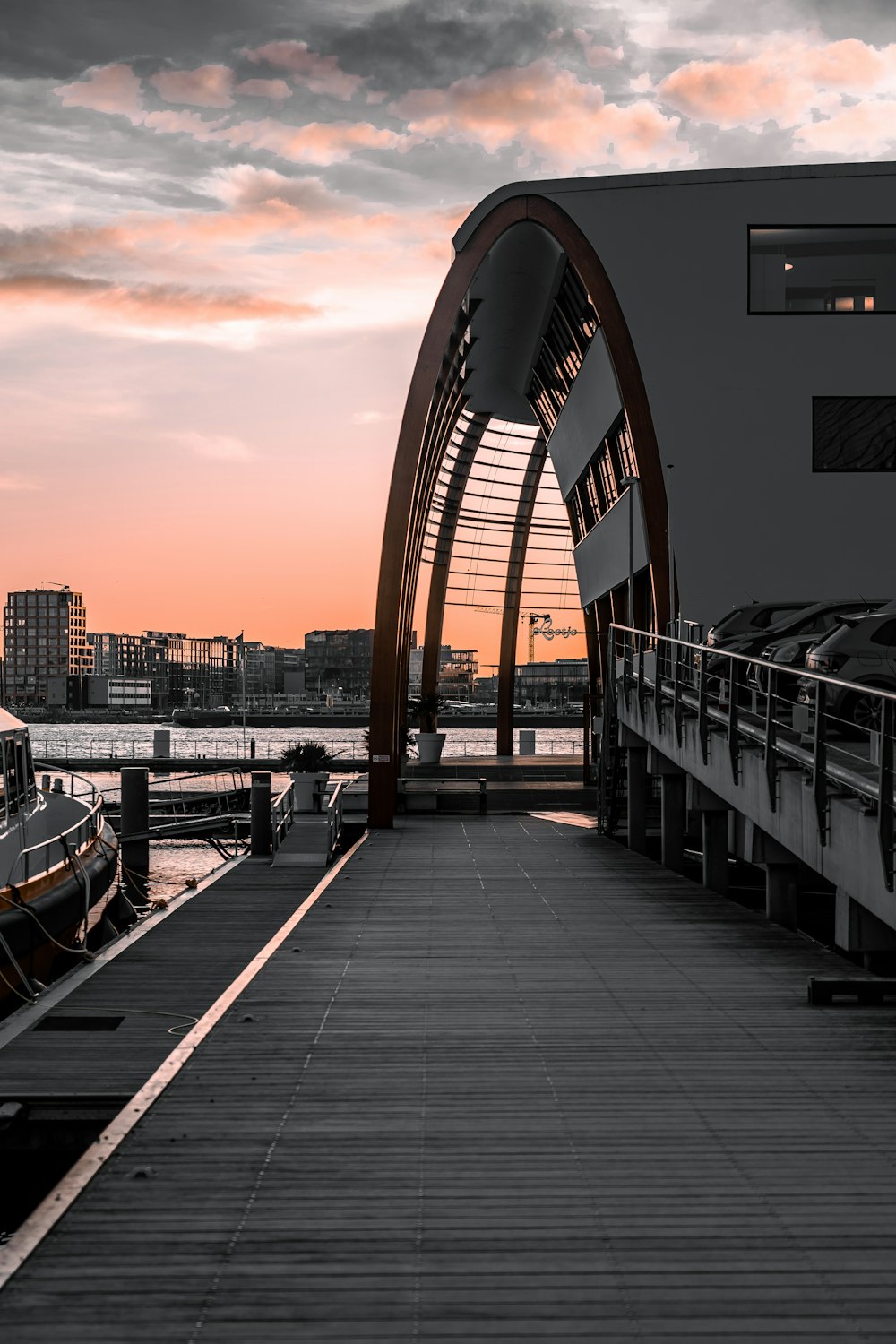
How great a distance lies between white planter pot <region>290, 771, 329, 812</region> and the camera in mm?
27266

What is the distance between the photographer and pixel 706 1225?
18.3 ft

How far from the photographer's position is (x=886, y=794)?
341 inches

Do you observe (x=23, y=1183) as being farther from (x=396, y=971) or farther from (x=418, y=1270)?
(x=418, y=1270)

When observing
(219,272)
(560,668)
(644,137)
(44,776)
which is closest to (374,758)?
(44,776)

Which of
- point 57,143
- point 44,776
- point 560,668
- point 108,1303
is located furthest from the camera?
point 560,668

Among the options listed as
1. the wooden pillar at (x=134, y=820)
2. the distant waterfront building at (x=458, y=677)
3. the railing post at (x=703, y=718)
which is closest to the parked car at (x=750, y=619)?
the railing post at (x=703, y=718)

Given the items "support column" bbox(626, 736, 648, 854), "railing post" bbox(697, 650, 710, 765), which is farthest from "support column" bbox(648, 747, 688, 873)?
"railing post" bbox(697, 650, 710, 765)

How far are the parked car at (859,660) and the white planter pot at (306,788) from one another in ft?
47.8

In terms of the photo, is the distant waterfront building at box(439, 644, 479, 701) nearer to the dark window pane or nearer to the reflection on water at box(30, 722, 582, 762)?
the reflection on water at box(30, 722, 582, 762)

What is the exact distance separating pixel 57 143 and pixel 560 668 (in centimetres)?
9794

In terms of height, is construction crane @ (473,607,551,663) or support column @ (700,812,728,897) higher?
construction crane @ (473,607,551,663)

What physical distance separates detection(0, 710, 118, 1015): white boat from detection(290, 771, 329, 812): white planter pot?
417cm

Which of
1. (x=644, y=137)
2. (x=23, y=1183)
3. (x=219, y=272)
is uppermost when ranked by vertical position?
(x=644, y=137)

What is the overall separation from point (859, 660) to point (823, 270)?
17.1 meters
